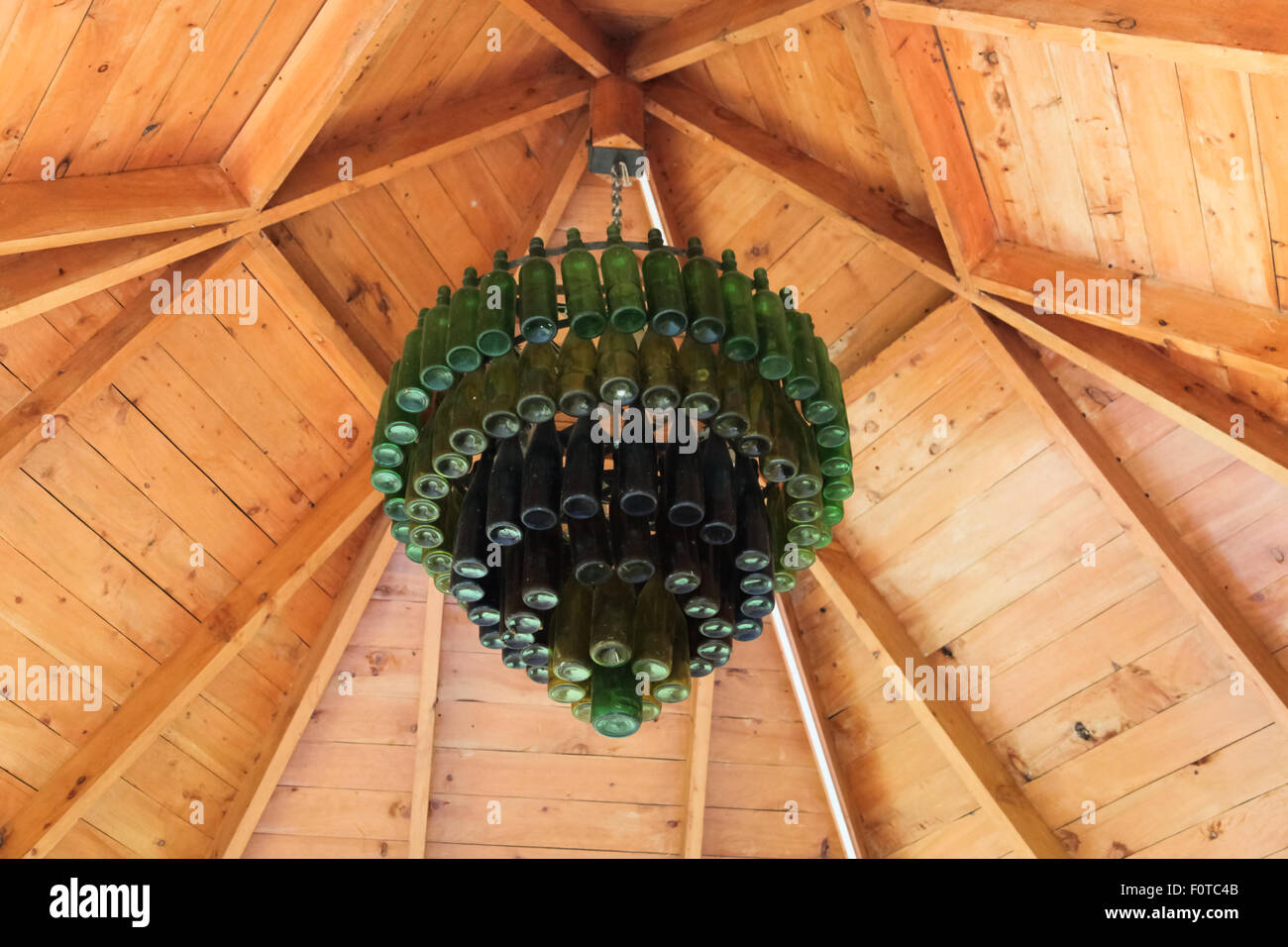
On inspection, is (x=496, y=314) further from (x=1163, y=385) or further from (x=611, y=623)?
(x=1163, y=385)

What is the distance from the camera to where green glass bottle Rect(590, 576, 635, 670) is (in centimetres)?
423

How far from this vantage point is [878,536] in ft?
23.1

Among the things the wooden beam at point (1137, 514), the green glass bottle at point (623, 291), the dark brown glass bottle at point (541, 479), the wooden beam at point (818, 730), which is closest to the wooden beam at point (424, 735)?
the wooden beam at point (818, 730)

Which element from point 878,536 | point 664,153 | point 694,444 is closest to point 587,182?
point 664,153

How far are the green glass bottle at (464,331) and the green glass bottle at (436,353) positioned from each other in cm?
3

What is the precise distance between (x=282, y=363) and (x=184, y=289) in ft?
2.82

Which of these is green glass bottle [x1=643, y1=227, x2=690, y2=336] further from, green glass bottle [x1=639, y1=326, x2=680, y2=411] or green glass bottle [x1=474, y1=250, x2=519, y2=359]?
green glass bottle [x1=474, y1=250, x2=519, y2=359]

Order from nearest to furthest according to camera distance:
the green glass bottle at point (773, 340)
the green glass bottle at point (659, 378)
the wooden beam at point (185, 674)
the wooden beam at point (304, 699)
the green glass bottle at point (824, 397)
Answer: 1. the green glass bottle at point (659, 378)
2. the green glass bottle at point (773, 340)
3. the green glass bottle at point (824, 397)
4. the wooden beam at point (185, 674)
5. the wooden beam at point (304, 699)

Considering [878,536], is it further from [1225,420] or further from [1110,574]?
[1225,420]

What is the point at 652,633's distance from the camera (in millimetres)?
4336

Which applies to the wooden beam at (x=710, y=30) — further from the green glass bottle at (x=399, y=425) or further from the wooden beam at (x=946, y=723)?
the wooden beam at (x=946, y=723)

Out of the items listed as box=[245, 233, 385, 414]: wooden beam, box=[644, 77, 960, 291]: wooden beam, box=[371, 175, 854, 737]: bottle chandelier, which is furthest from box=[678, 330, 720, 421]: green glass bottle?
box=[245, 233, 385, 414]: wooden beam

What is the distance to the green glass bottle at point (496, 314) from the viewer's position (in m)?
4.37

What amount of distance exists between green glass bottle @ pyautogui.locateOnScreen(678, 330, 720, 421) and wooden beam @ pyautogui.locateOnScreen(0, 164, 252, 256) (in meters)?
2.38
